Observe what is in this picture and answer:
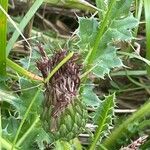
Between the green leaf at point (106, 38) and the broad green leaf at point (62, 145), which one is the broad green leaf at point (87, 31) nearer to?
the green leaf at point (106, 38)

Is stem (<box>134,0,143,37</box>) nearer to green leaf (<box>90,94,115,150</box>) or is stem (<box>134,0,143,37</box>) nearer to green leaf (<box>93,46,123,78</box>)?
green leaf (<box>93,46,123,78</box>)

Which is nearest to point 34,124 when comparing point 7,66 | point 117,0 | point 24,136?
point 24,136

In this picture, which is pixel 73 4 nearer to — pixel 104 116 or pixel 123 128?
pixel 123 128

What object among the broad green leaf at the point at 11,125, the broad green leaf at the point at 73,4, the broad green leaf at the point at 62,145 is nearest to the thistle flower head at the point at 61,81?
the broad green leaf at the point at 62,145

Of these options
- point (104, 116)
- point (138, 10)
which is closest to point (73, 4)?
point (138, 10)

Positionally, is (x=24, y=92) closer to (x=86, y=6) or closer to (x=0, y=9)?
(x=0, y=9)
